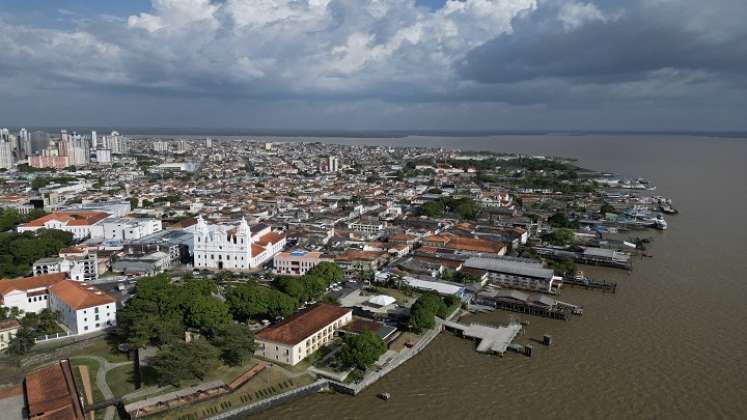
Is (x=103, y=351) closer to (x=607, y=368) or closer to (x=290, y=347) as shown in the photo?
(x=290, y=347)

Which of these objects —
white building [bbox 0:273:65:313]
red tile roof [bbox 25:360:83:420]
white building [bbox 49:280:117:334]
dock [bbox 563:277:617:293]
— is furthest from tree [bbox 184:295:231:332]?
dock [bbox 563:277:617:293]

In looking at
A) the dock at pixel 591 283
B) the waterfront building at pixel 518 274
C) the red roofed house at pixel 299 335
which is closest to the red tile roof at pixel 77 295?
the red roofed house at pixel 299 335

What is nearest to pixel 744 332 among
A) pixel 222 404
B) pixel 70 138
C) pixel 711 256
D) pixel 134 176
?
pixel 711 256

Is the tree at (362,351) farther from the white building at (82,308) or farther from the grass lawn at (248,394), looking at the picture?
the white building at (82,308)

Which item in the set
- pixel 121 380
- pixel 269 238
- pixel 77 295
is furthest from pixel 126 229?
pixel 121 380

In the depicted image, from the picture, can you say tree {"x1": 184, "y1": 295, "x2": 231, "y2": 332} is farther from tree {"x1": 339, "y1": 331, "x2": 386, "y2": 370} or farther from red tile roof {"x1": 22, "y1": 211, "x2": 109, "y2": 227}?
red tile roof {"x1": 22, "y1": 211, "x2": 109, "y2": 227}

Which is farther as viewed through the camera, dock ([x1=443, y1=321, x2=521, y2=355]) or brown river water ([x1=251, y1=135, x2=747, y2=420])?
dock ([x1=443, y1=321, x2=521, y2=355])
